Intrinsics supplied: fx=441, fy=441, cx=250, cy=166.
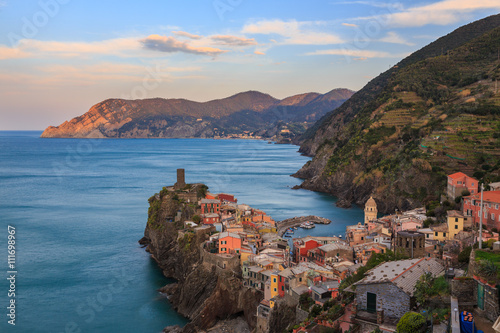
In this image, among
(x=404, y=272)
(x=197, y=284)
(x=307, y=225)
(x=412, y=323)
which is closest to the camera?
(x=412, y=323)

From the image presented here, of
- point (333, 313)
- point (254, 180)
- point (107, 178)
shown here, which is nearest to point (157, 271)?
point (333, 313)

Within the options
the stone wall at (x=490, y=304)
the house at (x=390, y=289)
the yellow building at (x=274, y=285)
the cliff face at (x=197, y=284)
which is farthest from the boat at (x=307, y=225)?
the stone wall at (x=490, y=304)

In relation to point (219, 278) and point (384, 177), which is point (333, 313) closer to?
point (219, 278)

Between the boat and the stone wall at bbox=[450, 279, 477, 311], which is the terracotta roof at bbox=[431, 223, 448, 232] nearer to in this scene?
the stone wall at bbox=[450, 279, 477, 311]

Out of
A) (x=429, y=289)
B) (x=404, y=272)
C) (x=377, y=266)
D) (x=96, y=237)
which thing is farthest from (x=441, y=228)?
(x=96, y=237)

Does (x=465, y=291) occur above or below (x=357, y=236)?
above

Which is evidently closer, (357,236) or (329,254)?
(329,254)

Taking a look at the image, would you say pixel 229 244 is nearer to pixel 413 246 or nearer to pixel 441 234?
pixel 413 246
